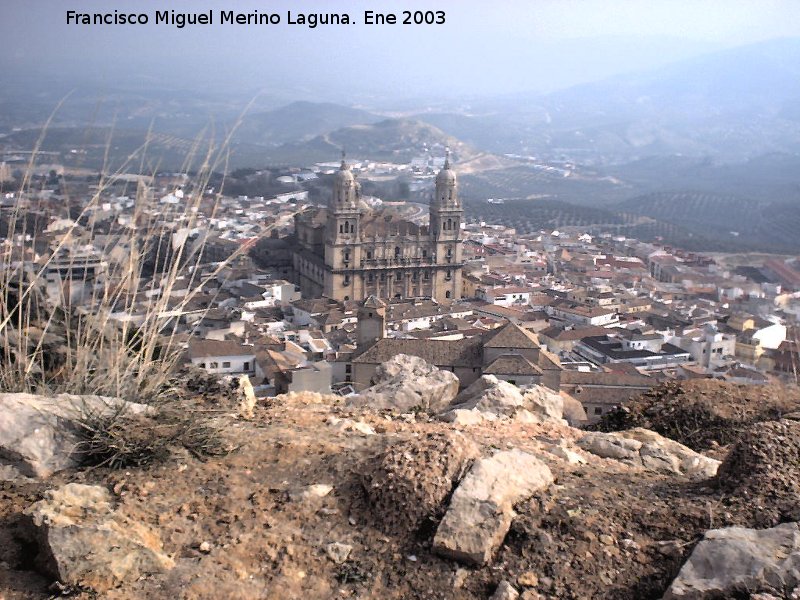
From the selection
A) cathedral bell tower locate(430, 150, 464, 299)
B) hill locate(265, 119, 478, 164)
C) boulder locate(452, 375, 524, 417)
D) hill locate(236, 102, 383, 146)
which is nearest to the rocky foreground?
boulder locate(452, 375, 524, 417)

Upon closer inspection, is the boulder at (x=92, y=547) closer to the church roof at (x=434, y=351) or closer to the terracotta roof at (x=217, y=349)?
the church roof at (x=434, y=351)

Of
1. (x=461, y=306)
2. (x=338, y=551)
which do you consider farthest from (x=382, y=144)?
(x=338, y=551)

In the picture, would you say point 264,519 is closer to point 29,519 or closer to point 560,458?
point 29,519

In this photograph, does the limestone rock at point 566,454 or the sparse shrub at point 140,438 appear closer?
the sparse shrub at point 140,438

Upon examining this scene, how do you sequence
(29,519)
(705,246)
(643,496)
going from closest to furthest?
(29,519), (643,496), (705,246)

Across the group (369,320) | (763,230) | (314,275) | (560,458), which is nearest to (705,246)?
(763,230)

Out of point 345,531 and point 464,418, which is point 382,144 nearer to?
point 464,418

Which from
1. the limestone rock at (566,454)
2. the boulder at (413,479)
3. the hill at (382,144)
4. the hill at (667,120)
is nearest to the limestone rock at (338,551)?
the boulder at (413,479)
